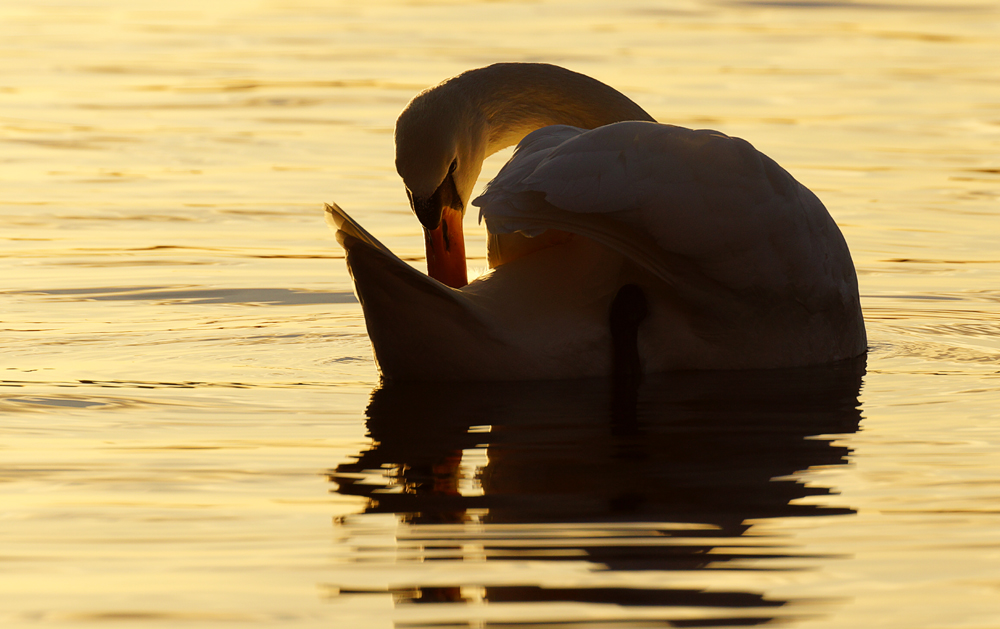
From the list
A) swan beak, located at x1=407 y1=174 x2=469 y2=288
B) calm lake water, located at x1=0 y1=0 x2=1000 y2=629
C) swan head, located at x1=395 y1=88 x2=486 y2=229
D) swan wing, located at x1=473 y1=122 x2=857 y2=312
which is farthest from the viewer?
Result: swan beak, located at x1=407 y1=174 x2=469 y2=288

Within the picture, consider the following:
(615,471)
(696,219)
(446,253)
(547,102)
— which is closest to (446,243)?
(446,253)

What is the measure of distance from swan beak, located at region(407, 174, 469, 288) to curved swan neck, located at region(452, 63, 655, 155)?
815mm

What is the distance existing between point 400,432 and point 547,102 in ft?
8.59

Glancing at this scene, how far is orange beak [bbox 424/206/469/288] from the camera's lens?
253 inches

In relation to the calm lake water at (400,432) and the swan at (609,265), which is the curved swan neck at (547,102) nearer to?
the swan at (609,265)

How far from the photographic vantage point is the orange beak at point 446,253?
642 cm

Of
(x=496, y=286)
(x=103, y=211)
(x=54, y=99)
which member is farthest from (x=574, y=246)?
(x=54, y=99)

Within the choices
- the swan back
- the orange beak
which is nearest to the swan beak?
the orange beak

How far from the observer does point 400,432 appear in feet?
16.8

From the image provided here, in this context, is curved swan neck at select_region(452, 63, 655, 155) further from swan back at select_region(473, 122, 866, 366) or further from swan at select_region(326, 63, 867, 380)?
swan back at select_region(473, 122, 866, 366)

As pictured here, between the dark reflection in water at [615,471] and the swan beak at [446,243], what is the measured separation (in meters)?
0.76

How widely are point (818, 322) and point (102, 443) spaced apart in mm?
2593

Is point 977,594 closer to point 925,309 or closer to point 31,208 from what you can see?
point 925,309

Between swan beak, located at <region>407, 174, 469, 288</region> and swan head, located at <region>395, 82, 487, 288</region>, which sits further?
swan beak, located at <region>407, 174, 469, 288</region>
